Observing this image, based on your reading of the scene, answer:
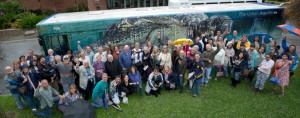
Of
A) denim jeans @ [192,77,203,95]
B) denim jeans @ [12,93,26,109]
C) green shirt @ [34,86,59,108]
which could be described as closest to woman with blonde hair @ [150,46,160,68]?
denim jeans @ [192,77,203,95]

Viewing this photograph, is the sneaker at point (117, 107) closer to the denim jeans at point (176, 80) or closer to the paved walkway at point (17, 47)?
the denim jeans at point (176, 80)

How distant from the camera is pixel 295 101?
6.31 meters

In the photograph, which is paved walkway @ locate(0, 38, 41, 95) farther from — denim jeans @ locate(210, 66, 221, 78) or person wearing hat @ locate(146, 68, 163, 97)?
denim jeans @ locate(210, 66, 221, 78)

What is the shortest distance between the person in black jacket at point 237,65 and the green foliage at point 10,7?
21.5 m

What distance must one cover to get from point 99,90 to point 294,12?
922 cm

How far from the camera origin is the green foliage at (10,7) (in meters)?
18.6

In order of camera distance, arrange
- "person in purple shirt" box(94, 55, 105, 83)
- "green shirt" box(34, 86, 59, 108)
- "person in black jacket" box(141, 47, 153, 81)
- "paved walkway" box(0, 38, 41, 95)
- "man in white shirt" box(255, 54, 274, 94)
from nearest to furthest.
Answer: "green shirt" box(34, 86, 59, 108), "man in white shirt" box(255, 54, 274, 94), "person in purple shirt" box(94, 55, 105, 83), "person in black jacket" box(141, 47, 153, 81), "paved walkway" box(0, 38, 41, 95)

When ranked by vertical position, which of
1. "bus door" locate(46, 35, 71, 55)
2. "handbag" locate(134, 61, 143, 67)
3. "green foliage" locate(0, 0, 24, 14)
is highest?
"green foliage" locate(0, 0, 24, 14)

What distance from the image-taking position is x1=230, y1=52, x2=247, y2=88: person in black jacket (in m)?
6.68

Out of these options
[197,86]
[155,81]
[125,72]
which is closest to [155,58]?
[155,81]

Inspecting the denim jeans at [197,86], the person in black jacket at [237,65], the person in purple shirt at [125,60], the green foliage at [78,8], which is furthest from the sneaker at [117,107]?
the green foliage at [78,8]

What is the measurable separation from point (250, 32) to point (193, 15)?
3373 mm

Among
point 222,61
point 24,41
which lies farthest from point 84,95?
point 24,41

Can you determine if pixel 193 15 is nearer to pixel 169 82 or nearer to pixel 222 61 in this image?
pixel 222 61
